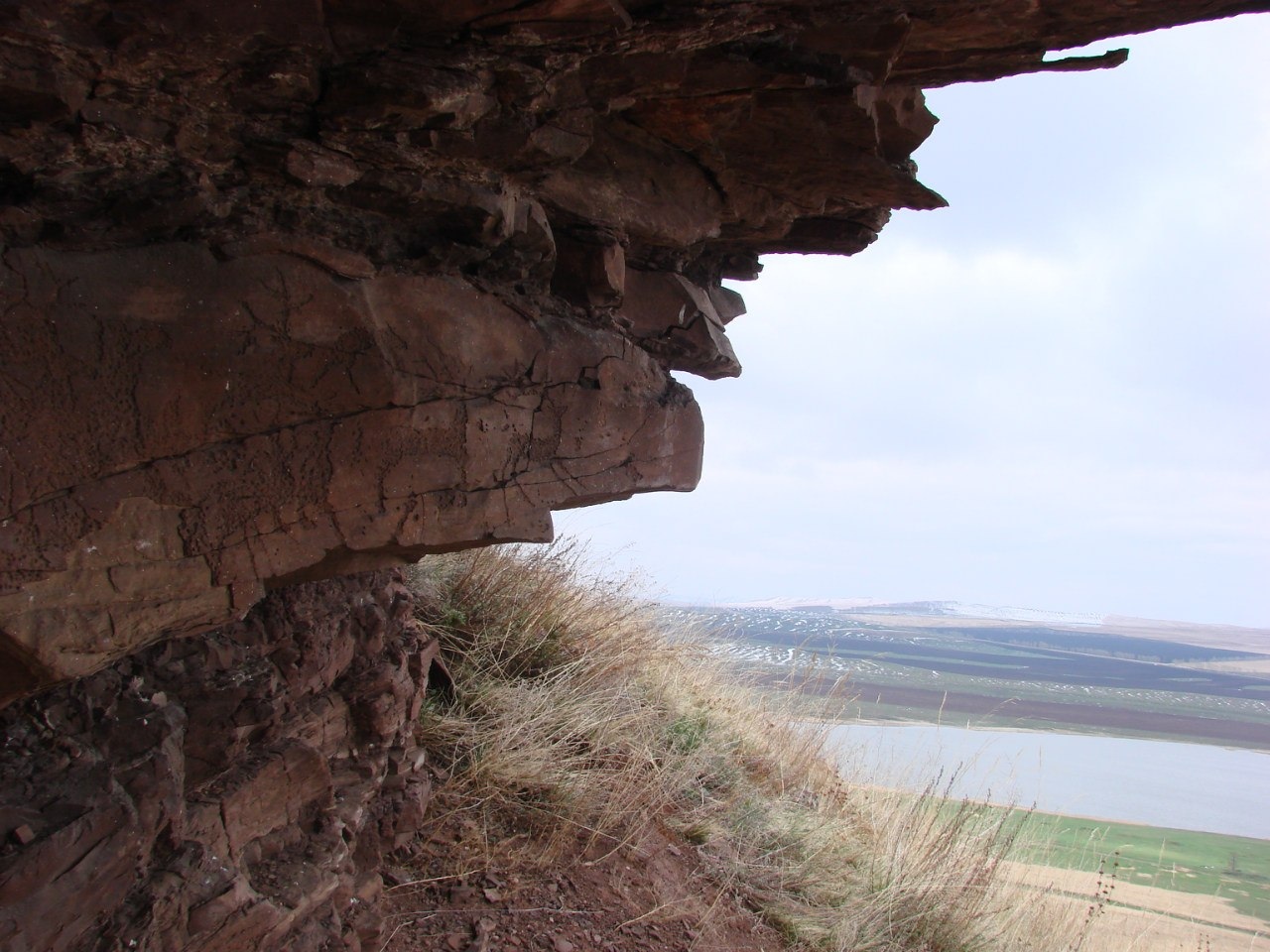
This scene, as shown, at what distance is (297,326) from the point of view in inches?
75.7

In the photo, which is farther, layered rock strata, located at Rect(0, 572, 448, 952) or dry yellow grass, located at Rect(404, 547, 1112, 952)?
dry yellow grass, located at Rect(404, 547, 1112, 952)

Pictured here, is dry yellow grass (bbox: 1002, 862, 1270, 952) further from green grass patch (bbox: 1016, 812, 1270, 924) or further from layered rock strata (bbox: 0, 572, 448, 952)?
layered rock strata (bbox: 0, 572, 448, 952)

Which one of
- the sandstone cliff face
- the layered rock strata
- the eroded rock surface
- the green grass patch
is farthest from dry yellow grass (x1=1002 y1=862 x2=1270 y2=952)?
the eroded rock surface

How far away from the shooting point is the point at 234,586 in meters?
1.86

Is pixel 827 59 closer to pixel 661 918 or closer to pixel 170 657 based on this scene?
pixel 170 657

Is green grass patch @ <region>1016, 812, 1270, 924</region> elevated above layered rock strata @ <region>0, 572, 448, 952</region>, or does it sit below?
below

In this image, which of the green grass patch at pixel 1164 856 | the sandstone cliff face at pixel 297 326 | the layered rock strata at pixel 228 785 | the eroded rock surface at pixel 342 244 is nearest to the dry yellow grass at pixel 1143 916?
the green grass patch at pixel 1164 856

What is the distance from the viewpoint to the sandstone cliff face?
1634mm

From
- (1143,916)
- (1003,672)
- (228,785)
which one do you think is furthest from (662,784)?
(1003,672)

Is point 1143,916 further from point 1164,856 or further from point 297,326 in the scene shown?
point 297,326

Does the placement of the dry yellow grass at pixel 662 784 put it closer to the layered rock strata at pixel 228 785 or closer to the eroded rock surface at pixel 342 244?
the layered rock strata at pixel 228 785

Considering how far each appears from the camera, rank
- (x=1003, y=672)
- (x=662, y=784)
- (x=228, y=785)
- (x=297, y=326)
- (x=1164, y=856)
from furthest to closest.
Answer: (x=1003, y=672), (x=1164, y=856), (x=662, y=784), (x=228, y=785), (x=297, y=326)

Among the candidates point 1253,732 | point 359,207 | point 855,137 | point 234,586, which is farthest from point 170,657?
point 1253,732

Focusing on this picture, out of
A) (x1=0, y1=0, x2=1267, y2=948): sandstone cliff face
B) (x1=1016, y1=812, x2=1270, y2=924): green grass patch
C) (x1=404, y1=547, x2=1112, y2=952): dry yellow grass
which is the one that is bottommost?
(x1=1016, y1=812, x2=1270, y2=924): green grass patch
